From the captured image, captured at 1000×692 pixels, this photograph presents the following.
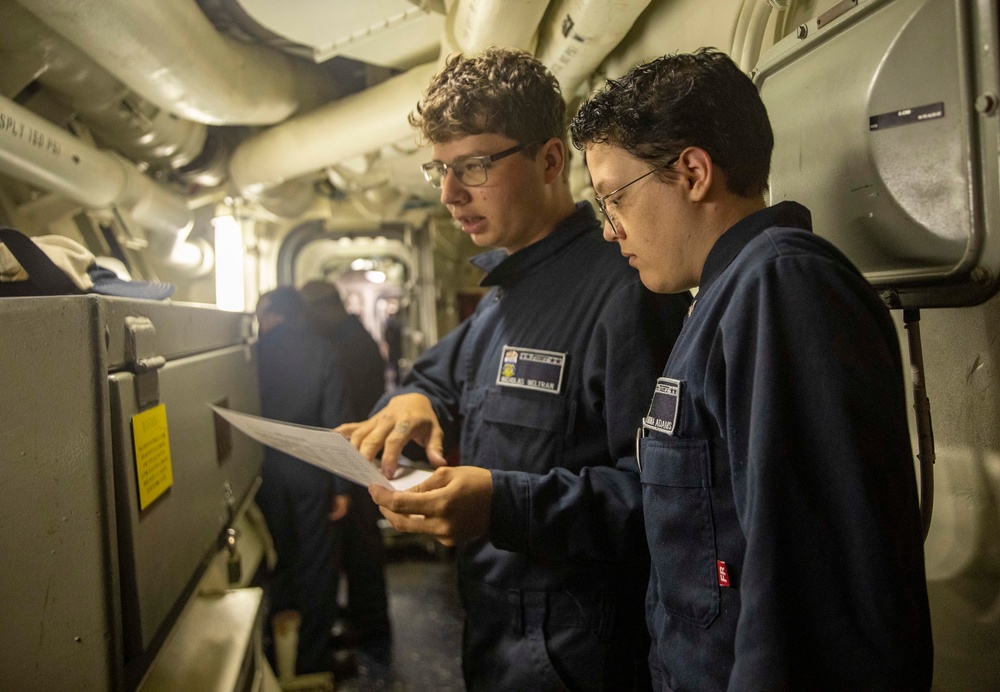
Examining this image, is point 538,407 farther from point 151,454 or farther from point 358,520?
point 358,520

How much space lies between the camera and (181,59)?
1.62m

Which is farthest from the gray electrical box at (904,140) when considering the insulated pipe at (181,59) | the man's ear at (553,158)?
the insulated pipe at (181,59)

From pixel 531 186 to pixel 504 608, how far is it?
0.83 meters

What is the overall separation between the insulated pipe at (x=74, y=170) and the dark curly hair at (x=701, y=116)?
1409 millimetres

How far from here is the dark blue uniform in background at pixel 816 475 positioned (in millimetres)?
557

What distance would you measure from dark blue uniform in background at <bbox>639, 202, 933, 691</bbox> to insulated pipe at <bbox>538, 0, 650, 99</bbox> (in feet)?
2.58

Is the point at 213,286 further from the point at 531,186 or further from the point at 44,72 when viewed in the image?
the point at 531,186

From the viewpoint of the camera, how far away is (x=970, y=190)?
701 millimetres

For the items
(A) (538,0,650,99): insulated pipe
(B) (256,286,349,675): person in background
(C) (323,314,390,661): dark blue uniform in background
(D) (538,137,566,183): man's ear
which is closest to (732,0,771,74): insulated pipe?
(A) (538,0,650,99): insulated pipe

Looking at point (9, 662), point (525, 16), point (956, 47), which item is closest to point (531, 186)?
point (525, 16)

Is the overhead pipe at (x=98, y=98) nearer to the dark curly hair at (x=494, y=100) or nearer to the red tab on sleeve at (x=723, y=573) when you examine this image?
the dark curly hair at (x=494, y=100)

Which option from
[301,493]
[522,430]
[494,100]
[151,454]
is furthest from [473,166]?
[301,493]

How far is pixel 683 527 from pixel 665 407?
151mm

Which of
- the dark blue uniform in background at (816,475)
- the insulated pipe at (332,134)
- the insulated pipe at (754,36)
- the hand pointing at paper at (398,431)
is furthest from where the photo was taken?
the insulated pipe at (332,134)
